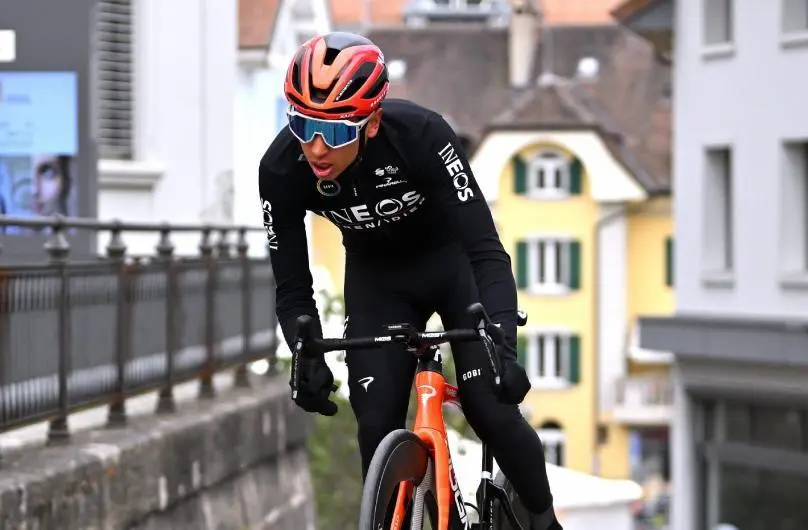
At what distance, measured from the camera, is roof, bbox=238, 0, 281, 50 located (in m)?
38.8

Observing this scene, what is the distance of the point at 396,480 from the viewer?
625cm

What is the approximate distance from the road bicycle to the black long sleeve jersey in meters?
0.17

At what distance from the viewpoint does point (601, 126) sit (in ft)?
241

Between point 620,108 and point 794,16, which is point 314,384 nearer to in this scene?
point 794,16

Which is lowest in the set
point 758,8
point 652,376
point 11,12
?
point 652,376

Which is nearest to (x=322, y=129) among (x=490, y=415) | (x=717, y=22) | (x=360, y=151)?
(x=360, y=151)

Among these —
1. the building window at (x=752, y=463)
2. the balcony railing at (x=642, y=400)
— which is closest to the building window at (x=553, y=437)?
the balcony railing at (x=642, y=400)

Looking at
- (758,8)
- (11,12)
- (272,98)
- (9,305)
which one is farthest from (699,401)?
(9,305)

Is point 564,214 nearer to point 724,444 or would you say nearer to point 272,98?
point 724,444

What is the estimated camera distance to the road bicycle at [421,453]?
20.2ft

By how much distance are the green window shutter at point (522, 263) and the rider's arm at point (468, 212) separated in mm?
67448

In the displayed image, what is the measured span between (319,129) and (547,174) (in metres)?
69.9

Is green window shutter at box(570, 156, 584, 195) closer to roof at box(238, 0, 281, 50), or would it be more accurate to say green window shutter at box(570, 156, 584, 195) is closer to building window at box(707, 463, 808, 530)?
building window at box(707, 463, 808, 530)

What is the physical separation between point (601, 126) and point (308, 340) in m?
67.6
